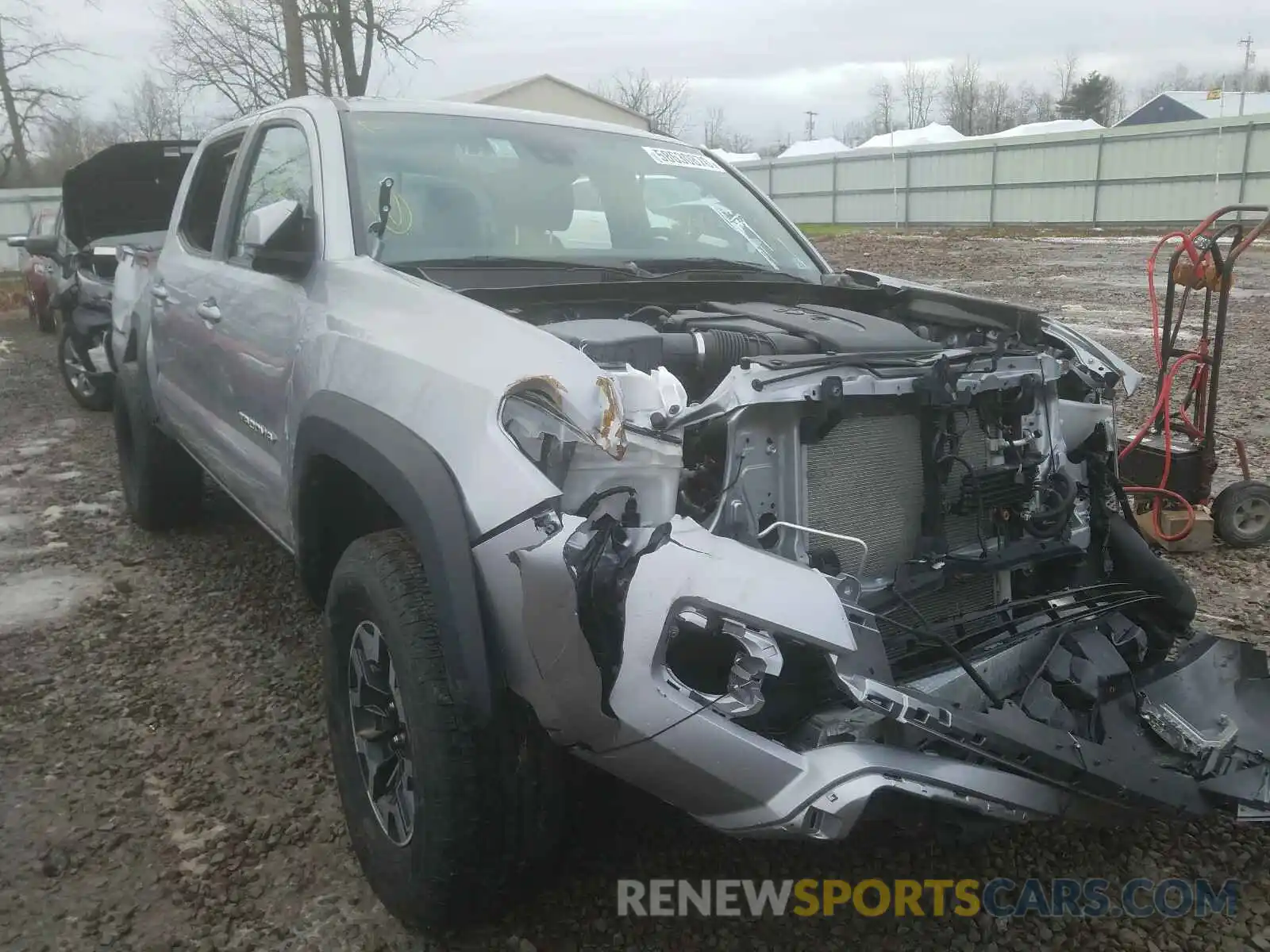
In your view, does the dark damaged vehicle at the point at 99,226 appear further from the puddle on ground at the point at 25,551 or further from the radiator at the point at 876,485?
the radiator at the point at 876,485

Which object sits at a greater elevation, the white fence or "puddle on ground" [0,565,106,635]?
the white fence

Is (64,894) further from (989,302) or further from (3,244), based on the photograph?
(3,244)

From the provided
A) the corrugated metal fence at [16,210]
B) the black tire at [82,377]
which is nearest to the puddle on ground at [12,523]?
the black tire at [82,377]

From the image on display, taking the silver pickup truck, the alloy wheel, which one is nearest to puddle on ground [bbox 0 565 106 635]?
the silver pickup truck

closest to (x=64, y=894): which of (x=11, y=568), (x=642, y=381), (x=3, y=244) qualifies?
(x=642, y=381)

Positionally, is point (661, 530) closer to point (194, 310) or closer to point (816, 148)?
point (194, 310)

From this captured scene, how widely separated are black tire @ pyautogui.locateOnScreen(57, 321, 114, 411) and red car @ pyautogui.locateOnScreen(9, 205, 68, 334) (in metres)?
2.91

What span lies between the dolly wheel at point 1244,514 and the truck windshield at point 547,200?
2.25 m

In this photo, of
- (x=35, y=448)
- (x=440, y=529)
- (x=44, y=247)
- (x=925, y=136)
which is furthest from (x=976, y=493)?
(x=925, y=136)

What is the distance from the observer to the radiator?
2320 mm

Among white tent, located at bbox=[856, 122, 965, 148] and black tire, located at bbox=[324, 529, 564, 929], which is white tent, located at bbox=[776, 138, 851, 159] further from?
black tire, located at bbox=[324, 529, 564, 929]

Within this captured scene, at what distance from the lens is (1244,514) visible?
462 centimetres

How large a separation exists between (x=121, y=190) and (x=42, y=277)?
19.7 feet

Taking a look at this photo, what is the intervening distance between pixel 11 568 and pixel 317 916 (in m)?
3.37
